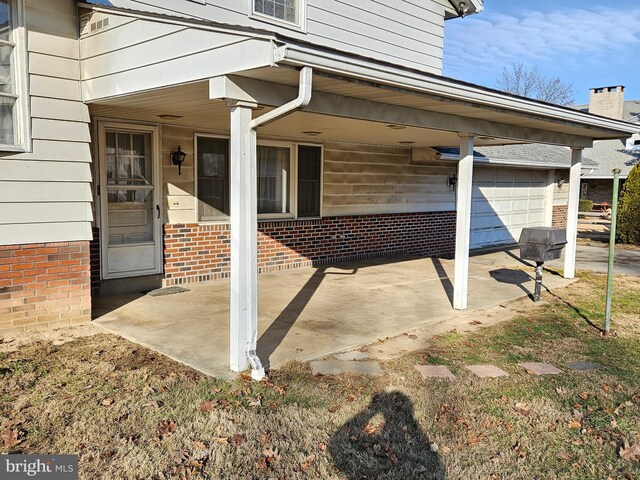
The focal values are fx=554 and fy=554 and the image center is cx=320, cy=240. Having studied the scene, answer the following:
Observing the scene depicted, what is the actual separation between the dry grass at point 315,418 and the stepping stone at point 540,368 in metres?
0.12

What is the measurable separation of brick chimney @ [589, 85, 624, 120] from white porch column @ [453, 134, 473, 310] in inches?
1056

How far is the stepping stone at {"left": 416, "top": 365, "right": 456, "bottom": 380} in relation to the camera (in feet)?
15.9

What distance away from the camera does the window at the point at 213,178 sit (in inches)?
340

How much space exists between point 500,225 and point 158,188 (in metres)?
10.3

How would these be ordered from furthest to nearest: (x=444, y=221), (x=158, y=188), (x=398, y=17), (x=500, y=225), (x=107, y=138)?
1. (x=500, y=225)
2. (x=444, y=221)
3. (x=398, y=17)
4. (x=158, y=188)
5. (x=107, y=138)

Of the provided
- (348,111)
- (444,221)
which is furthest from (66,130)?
(444,221)

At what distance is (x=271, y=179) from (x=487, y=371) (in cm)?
586

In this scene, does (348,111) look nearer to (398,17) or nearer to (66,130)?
(66,130)

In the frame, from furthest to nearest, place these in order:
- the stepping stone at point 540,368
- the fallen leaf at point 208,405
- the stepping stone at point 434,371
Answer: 1. the stepping stone at point 540,368
2. the stepping stone at point 434,371
3. the fallen leaf at point 208,405

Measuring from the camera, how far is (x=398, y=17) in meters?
11.0

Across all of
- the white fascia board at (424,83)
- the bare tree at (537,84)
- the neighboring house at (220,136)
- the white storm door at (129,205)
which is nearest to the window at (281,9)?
the neighboring house at (220,136)

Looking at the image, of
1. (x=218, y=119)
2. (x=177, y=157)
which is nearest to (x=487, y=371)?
(x=218, y=119)

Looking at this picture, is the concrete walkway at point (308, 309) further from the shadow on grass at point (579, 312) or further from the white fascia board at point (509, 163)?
the white fascia board at point (509, 163)
